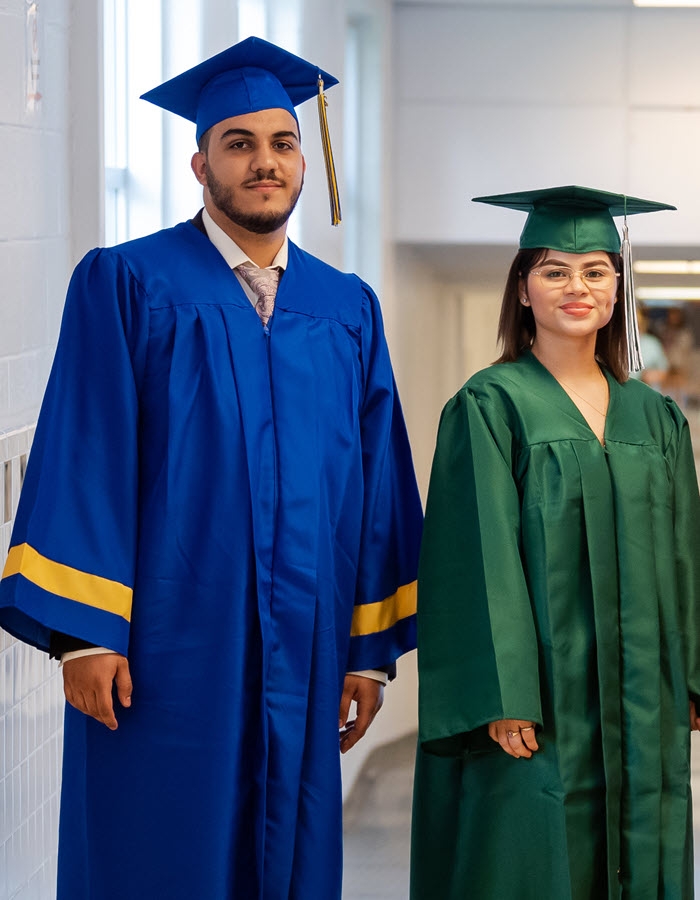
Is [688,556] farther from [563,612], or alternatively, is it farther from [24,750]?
[24,750]

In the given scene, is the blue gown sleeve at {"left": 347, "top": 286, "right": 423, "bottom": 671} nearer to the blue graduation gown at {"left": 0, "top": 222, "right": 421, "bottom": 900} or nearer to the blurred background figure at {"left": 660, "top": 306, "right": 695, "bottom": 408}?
the blue graduation gown at {"left": 0, "top": 222, "right": 421, "bottom": 900}

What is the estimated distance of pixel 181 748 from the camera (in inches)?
76.8

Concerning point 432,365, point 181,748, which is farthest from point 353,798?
point 181,748

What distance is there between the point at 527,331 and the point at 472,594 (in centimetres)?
51

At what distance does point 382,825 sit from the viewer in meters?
4.13

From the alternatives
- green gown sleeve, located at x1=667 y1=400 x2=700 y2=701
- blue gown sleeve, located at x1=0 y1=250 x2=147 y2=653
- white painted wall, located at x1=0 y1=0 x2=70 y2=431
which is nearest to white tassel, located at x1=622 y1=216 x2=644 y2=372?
green gown sleeve, located at x1=667 y1=400 x2=700 y2=701

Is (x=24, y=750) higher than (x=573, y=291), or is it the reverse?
(x=573, y=291)

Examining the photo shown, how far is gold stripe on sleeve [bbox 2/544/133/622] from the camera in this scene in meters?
1.86

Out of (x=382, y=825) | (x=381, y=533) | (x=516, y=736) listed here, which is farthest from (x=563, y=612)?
(x=382, y=825)

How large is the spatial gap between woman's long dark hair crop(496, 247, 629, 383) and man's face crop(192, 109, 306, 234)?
45 centimetres

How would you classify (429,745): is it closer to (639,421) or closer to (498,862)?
(498,862)

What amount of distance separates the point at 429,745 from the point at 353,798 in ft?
8.09

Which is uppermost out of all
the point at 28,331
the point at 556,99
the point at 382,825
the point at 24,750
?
the point at 556,99

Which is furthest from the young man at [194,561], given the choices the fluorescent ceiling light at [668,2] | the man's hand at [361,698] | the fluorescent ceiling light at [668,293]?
the fluorescent ceiling light at [668,293]
